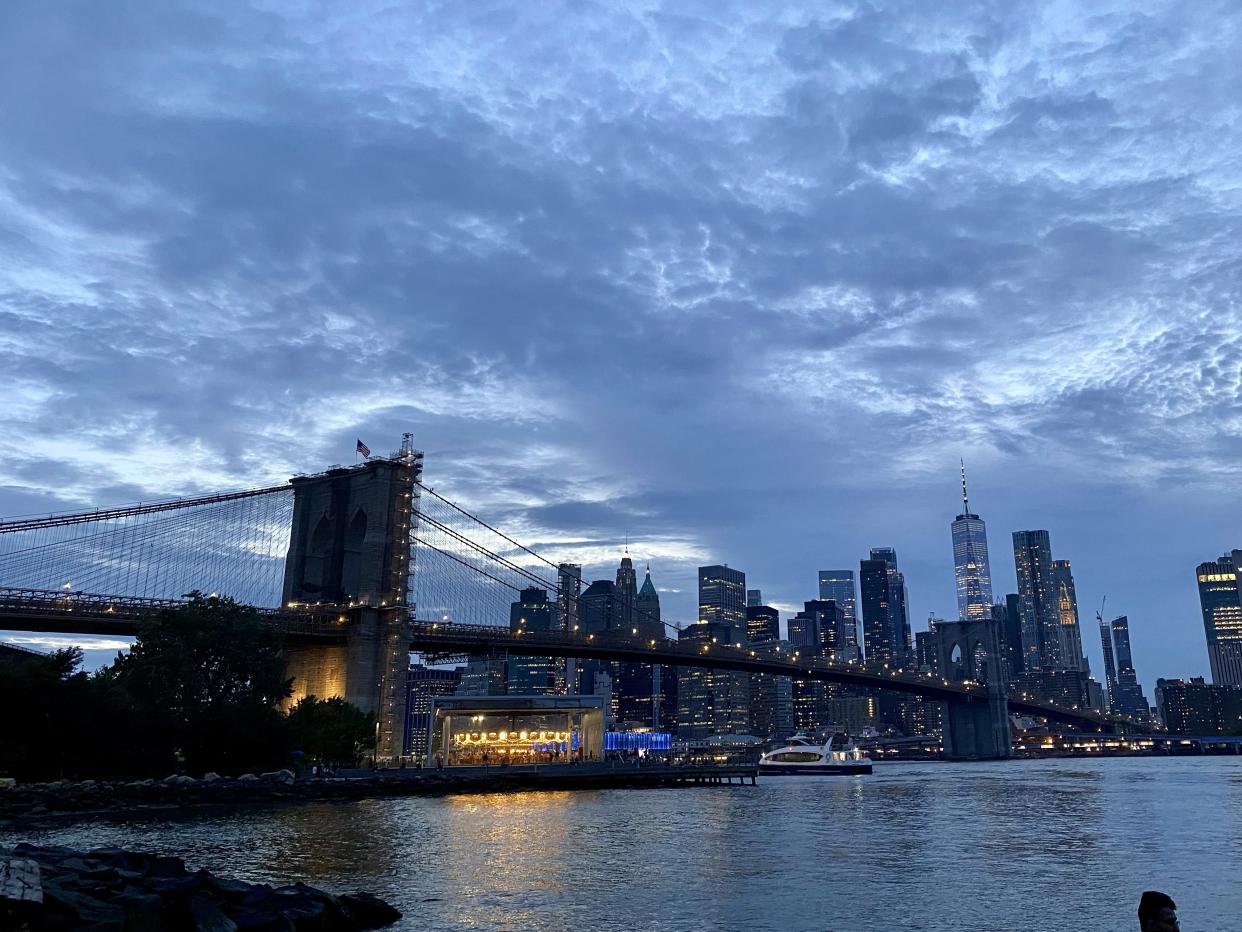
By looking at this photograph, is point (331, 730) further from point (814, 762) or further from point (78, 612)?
point (814, 762)

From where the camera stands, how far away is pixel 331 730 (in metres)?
77.1

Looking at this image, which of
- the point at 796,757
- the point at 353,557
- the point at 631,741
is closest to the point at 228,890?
the point at 353,557

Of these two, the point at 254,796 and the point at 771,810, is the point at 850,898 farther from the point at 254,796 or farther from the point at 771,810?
the point at 254,796

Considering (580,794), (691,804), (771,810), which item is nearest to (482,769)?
(580,794)

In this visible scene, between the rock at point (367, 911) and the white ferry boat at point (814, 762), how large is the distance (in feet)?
354

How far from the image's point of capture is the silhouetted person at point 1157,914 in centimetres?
750

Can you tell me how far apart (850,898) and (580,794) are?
51.3 m

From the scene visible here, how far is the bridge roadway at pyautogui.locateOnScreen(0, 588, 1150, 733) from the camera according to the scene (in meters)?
73.4

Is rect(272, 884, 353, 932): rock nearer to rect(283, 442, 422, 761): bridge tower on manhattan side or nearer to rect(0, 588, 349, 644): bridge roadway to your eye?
rect(0, 588, 349, 644): bridge roadway

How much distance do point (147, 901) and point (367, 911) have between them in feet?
20.9

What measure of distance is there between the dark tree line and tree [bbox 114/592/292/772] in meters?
0.07

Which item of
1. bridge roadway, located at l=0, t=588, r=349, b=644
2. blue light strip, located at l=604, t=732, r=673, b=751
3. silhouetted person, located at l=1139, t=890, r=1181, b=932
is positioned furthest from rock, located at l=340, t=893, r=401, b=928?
blue light strip, located at l=604, t=732, r=673, b=751

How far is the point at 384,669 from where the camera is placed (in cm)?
8825

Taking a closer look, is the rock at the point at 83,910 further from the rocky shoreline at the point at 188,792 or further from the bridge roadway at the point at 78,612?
the bridge roadway at the point at 78,612
